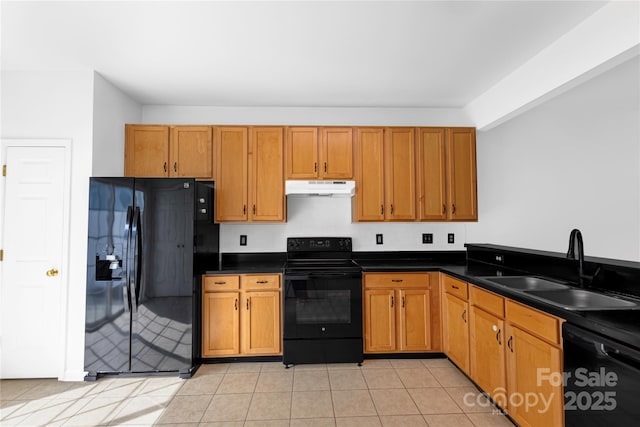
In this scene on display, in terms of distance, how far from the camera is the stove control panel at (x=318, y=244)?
343cm

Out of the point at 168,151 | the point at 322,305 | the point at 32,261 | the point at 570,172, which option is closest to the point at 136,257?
the point at 32,261

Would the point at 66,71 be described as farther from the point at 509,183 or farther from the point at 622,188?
the point at 622,188

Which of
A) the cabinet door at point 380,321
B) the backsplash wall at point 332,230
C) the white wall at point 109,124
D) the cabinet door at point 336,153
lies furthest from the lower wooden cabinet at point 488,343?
the white wall at point 109,124

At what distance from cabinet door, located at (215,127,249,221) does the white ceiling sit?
42 centimetres

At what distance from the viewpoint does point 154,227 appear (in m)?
2.64

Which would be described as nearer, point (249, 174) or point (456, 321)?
point (456, 321)

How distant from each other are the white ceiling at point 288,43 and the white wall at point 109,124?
14cm

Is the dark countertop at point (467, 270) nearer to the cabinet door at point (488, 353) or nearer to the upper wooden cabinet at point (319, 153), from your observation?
the cabinet door at point (488, 353)

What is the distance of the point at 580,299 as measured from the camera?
1.93 meters

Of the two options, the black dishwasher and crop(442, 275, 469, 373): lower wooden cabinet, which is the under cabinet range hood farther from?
the black dishwasher

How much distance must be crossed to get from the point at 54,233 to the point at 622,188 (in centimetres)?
530

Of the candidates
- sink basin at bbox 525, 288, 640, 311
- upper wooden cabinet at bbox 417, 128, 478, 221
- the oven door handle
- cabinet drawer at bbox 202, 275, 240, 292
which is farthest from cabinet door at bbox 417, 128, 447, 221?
cabinet drawer at bbox 202, 275, 240, 292

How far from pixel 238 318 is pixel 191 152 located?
5.74 ft

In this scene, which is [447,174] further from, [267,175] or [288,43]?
[288,43]
